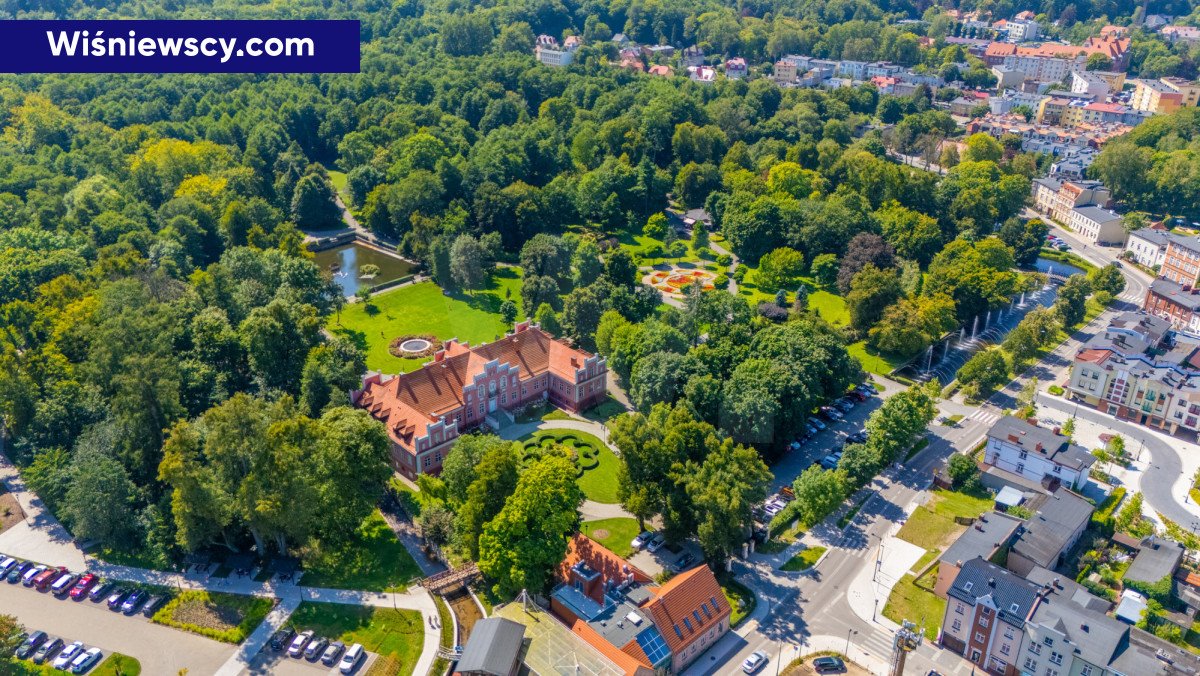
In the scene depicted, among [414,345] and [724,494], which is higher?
[724,494]

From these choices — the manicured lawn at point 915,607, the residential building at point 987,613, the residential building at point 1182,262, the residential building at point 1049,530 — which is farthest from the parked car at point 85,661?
the residential building at point 1182,262

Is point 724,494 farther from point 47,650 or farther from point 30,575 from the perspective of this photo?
point 30,575

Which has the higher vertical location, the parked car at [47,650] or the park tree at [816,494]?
the park tree at [816,494]

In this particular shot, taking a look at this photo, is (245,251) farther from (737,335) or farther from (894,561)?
(894,561)

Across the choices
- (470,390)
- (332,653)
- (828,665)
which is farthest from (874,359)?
(332,653)

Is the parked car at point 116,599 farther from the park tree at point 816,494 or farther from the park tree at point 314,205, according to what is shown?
the park tree at point 314,205

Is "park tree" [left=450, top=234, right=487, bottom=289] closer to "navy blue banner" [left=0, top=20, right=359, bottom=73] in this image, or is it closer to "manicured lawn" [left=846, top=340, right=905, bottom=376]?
"navy blue banner" [left=0, top=20, right=359, bottom=73]
